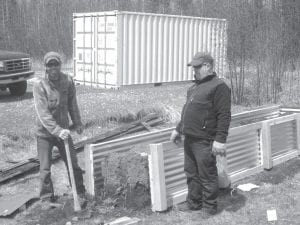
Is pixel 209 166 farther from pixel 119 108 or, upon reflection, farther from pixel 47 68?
pixel 119 108

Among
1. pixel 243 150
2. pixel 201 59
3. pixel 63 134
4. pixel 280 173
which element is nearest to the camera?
pixel 201 59

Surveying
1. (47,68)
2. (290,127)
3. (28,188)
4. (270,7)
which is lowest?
(28,188)

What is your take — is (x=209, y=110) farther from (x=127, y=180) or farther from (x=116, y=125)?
(x=116, y=125)

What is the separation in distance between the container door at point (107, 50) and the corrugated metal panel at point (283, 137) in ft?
23.1

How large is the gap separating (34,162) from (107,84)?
22.3 feet

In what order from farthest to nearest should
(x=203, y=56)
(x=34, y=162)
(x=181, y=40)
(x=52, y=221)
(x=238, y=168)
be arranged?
1. (x=181, y=40)
2. (x=34, y=162)
3. (x=238, y=168)
4. (x=52, y=221)
5. (x=203, y=56)

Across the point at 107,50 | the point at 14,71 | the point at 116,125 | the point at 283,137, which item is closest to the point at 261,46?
the point at 107,50

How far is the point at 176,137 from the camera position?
5609 millimetres

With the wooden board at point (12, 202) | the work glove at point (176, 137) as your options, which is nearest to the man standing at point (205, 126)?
the work glove at point (176, 137)


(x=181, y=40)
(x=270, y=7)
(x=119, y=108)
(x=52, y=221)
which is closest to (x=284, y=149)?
(x=52, y=221)

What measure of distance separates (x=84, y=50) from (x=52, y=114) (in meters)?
9.54

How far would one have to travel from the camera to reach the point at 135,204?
5539mm

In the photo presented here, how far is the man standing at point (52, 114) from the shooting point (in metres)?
5.41

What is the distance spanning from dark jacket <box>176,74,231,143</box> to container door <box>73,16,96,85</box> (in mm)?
9847
